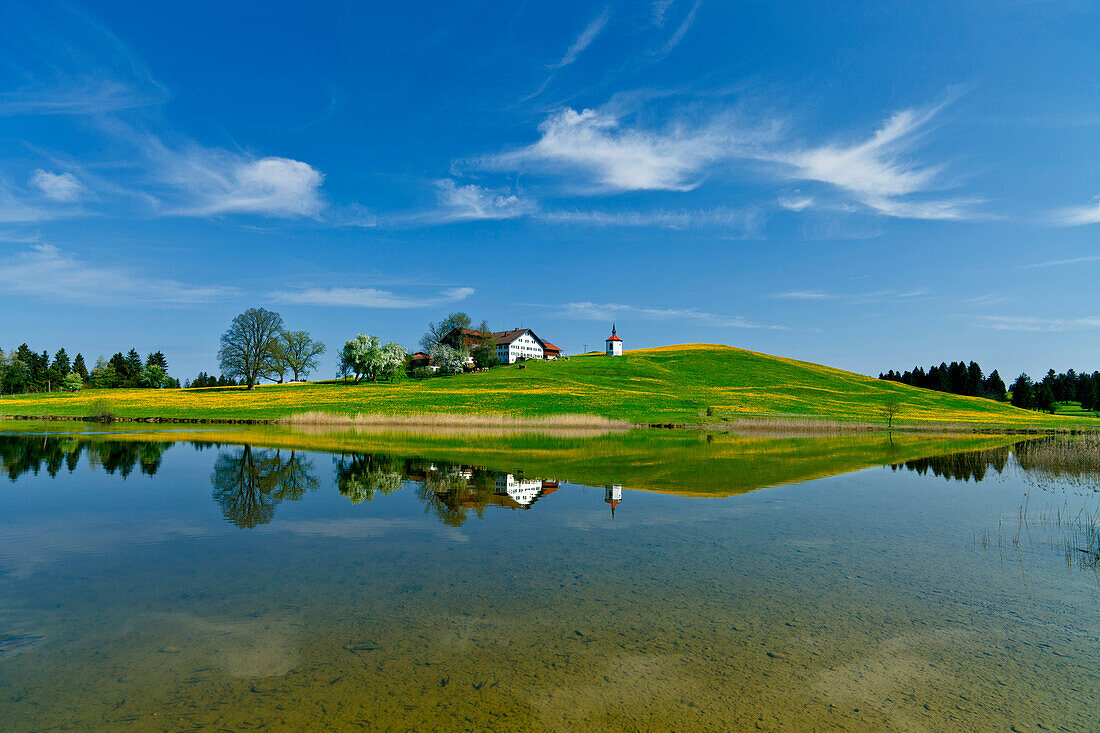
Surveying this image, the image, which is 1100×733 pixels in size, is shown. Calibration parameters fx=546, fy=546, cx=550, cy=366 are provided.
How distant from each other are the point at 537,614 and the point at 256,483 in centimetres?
1616

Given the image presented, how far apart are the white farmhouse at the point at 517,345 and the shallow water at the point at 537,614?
146500 millimetres

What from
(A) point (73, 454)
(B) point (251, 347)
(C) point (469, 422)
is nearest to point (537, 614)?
(A) point (73, 454)

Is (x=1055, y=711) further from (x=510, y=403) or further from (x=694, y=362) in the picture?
(x=694, y=362)

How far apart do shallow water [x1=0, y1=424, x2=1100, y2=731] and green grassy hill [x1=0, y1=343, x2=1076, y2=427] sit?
45.6m

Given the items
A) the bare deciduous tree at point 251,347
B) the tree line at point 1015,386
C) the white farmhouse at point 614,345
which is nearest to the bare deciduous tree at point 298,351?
the bare deciduous tree at point 251,347

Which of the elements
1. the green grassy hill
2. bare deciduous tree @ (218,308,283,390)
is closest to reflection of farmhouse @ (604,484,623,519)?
the green grassy hill

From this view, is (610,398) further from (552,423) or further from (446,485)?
(446,485)

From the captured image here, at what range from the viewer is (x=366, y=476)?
72.4ft

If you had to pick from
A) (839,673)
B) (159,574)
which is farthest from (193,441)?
(839,673)

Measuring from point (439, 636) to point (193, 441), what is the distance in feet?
124

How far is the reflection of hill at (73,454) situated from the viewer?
23230mm

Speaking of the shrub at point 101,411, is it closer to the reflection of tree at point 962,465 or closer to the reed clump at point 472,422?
the reed clump at point 472,422

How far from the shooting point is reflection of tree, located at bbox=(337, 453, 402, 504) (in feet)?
60.7

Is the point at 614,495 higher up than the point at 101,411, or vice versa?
the point at 101,411
